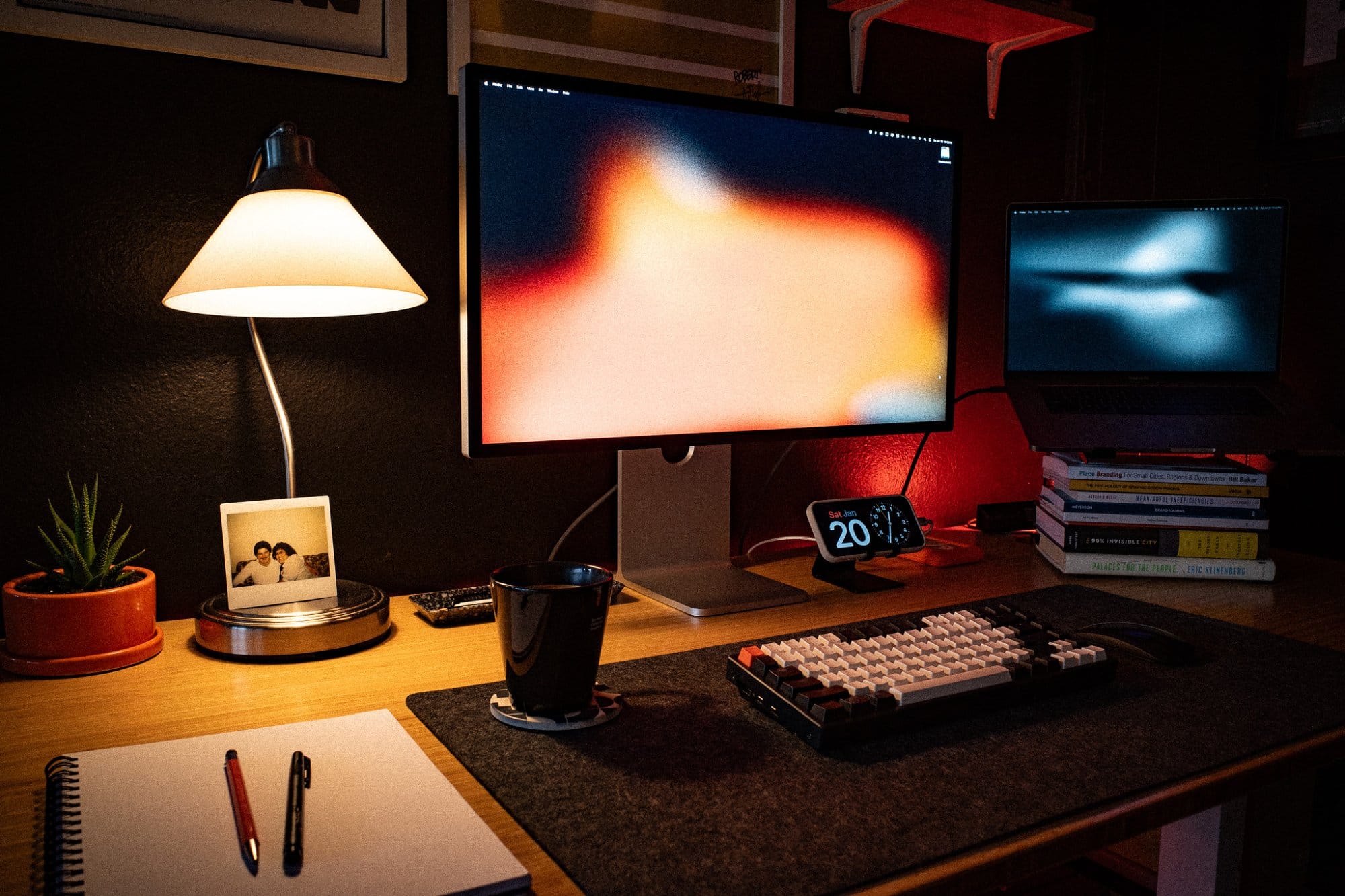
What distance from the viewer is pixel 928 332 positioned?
120 centimetres

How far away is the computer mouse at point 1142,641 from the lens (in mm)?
842

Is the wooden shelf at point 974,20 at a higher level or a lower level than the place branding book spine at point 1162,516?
higher

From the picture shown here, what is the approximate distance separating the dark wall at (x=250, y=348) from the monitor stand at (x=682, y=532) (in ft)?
0.49

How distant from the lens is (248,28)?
97cm

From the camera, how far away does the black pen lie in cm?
49

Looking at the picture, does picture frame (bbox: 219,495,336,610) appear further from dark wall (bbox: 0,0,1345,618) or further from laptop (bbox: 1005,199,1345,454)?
laptop (bbox: 1005,199,1345,454)

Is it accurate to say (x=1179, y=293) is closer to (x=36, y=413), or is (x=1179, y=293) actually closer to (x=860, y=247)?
(x=860, y=247)

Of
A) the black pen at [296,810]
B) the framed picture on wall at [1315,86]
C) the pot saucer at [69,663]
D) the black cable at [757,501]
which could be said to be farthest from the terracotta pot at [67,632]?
the framed picture on wall at [1315,86]

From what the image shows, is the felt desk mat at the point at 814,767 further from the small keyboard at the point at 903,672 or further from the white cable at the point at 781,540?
the white cable at the point at 781,540

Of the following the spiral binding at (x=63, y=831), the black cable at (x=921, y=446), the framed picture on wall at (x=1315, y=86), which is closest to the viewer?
the spiral binding at (x=63, y=831)

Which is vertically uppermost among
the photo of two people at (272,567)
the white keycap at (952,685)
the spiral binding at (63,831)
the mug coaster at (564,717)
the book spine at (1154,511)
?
the book spine at (1154,511)

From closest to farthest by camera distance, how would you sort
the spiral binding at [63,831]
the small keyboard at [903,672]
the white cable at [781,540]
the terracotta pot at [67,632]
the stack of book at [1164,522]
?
the spiral binding at [63,831]
the small keyboard at [903,672]
the terracotta pot at [67,632]
the stack of book at [1164,522]
the white cable at [781,540]

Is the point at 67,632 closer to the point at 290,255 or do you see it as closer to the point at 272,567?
the point at 272,567

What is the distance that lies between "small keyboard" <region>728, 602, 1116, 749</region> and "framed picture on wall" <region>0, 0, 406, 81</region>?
30.1 inches
